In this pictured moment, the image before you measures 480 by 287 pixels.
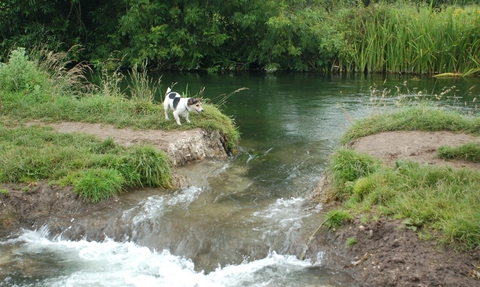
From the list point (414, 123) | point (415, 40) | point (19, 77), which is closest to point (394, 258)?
point (414, 123)

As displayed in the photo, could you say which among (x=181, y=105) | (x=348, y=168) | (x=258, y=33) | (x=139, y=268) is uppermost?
(x=258, y=33)

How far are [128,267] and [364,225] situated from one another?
298cm

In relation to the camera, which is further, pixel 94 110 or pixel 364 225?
pixel 94 110

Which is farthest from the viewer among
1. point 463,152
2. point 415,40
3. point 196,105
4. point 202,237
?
point 415,40

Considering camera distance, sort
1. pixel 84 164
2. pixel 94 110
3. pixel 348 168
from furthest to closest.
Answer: pixel 94 110, pixel 84 164, pixel 348 168

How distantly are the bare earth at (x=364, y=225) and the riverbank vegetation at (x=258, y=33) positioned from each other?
38.6ft

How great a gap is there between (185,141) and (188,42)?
15.4 m

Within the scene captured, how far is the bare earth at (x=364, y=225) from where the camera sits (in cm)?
505

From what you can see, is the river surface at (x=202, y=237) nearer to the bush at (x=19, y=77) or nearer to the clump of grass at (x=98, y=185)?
the clump of grass at (x=98, y=185)

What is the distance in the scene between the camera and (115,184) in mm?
7426

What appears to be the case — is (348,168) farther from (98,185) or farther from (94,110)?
(94,110)

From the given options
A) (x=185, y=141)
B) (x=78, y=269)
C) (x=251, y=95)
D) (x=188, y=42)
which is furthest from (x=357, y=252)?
(x=188, y=42)

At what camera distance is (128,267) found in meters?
5.95

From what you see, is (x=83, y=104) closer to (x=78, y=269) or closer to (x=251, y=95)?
(x=78, y=269)
